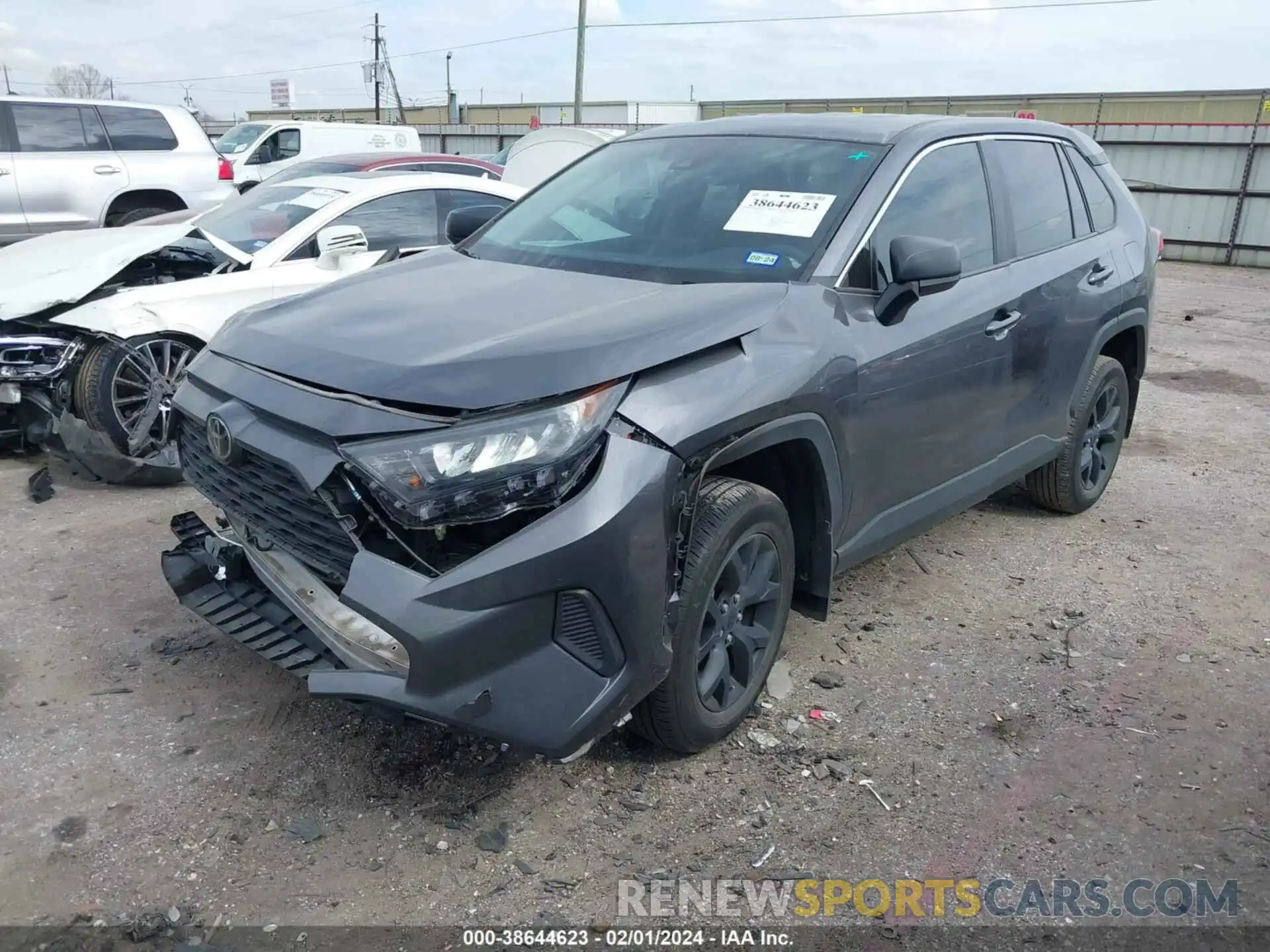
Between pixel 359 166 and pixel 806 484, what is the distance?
7.37 metres

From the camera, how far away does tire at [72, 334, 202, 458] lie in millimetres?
5027

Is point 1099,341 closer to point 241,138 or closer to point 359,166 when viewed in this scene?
point 359,166

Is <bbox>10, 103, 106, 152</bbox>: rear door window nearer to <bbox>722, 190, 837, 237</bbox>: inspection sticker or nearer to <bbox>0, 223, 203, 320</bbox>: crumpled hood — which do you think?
<bbox>0, 223, 203, 320</bbox>: crumpled hood

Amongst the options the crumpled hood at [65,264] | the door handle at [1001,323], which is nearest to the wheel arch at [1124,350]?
the door handle at [1001,323]

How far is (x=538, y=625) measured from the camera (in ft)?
7.78

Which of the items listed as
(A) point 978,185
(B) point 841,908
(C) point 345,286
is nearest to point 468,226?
(C) point 345,286

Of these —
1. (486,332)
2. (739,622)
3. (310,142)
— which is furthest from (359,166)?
(310,142)

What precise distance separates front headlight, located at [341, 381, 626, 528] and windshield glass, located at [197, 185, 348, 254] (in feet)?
13.0

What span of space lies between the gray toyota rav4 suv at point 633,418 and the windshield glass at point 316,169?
4323 millimetres

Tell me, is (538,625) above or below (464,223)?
below

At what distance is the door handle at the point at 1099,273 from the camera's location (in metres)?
4.50

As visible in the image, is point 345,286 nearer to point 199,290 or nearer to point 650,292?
point 650,292

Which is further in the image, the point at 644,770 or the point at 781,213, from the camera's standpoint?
the point at 781,213

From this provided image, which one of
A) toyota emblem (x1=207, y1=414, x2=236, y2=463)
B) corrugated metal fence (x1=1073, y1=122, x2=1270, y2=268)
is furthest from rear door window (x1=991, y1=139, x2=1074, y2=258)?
corrugated metal fence (x1=1073, y1=122, x2=1270, y2=268)
